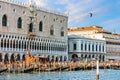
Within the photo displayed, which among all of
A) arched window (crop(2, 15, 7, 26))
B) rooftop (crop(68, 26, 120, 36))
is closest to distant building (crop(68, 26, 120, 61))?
rooftop (crop(68, 26, 120, 36))

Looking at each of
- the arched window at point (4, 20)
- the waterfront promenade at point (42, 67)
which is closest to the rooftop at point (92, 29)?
the waterfront promenade at point (42, 67)

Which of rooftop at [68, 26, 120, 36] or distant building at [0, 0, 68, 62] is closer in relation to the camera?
distant building at [0, 0, 68, 62]

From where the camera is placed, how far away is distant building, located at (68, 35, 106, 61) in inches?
2785

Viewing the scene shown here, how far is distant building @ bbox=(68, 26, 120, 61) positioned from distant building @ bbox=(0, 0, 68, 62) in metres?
14.6

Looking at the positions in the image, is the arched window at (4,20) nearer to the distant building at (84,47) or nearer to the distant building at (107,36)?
the distant building at (84,47)

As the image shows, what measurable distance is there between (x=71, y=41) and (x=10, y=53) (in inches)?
778

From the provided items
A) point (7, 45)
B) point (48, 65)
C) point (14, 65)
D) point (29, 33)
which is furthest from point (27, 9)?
point (14, 65)

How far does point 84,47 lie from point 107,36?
1094cm

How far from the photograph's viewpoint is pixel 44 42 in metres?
61.4

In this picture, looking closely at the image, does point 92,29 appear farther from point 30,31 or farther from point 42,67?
point 42,67

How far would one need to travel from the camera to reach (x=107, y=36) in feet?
266

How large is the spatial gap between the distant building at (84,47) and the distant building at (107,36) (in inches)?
177

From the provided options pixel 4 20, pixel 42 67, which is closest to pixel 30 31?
pixel 4 20

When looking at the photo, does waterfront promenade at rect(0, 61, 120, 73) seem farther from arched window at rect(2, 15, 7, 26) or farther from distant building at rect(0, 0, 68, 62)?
arched window at rect(2, 15, 7, 26)
